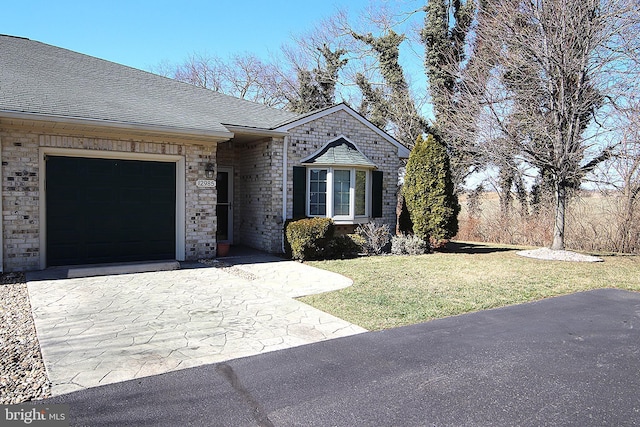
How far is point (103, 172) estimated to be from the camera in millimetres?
8578

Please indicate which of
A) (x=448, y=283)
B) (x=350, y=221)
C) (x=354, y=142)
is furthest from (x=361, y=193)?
(x=448, y=283)

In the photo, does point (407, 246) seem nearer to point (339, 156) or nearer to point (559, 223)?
point (339, 156)

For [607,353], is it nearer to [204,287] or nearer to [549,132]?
[204,287]

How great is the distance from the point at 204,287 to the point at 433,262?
5.72 m

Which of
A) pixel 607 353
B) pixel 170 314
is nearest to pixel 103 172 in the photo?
pixel 170 314

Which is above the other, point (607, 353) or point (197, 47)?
point (197, 47)

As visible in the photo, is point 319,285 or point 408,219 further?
point 408,219

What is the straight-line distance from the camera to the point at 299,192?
1118cm

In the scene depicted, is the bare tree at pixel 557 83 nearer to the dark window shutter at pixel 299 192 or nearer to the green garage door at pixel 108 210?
the dark window shutter at pixel 299 192

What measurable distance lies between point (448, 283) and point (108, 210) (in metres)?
7.00

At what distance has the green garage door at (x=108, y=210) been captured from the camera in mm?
8180

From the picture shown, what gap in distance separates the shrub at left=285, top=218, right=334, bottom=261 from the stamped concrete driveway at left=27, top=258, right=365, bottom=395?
1975 mm

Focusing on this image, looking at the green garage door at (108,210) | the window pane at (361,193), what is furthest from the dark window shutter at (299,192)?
the green garage door at (108,210)

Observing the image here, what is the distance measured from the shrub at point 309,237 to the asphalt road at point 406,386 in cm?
509
